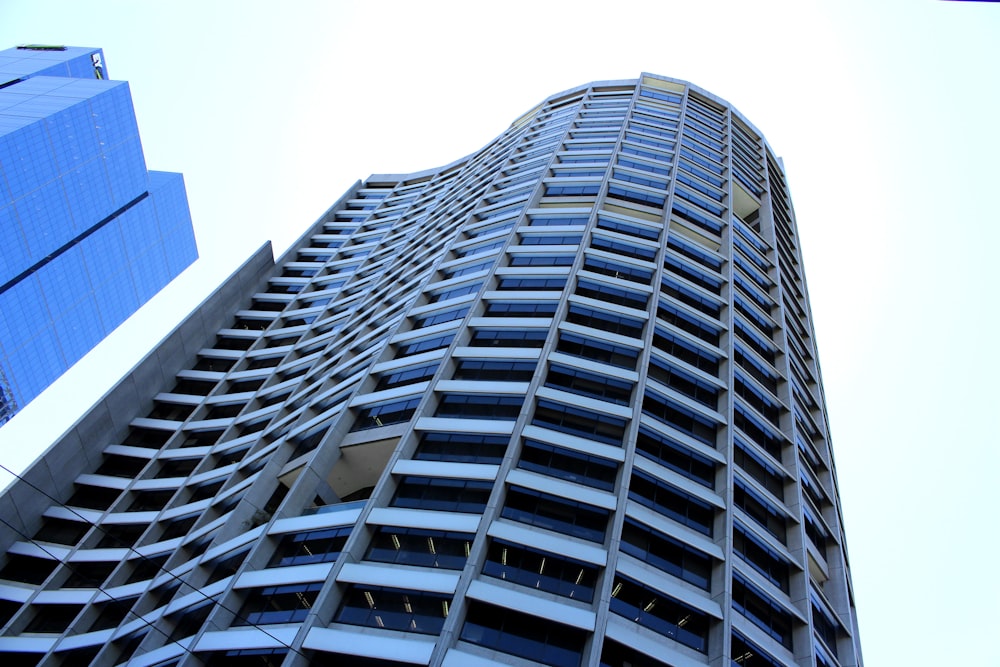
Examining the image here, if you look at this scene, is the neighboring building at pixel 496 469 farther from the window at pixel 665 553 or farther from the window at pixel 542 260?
the window at pixel 542 260

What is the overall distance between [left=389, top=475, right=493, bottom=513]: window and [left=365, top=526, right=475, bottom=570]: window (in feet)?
4.59

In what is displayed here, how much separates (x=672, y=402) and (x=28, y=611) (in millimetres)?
36169

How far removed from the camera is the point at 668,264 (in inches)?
1977

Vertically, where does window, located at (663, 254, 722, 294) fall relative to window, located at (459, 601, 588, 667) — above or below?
above

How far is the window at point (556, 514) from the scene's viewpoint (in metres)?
33.2

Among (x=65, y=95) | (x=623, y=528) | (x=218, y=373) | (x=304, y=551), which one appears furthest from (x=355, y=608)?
(x=65, y=95)

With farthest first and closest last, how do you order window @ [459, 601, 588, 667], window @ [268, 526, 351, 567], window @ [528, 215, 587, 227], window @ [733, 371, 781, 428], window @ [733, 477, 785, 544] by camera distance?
window @ [528, 215, 587, 227], window @ [733, 371, 781, 428], window @ [733, 477, 785, 544], window @ [268, 526, 351, 567], window @ [459, 601, 588, 667]

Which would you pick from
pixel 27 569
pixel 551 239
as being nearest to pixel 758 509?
pixel 551 239

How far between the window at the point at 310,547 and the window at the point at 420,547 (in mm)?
1564

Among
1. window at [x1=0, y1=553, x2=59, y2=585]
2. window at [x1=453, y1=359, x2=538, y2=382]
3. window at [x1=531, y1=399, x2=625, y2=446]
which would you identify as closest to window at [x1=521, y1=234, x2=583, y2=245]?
window at [x1=453, y1=359, x2=538, y2=382]

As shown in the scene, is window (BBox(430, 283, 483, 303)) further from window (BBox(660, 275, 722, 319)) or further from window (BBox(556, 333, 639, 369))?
window (BBox(660, 275, 722, 319))

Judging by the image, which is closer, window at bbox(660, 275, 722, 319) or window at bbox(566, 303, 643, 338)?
window at bbox(566, 303, 643, 338)

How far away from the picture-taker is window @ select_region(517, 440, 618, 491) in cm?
3522

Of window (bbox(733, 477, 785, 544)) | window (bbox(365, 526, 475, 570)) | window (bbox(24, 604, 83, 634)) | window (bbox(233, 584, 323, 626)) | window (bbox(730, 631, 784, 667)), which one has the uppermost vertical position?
window (bbox(365, 526, 475, 570))
